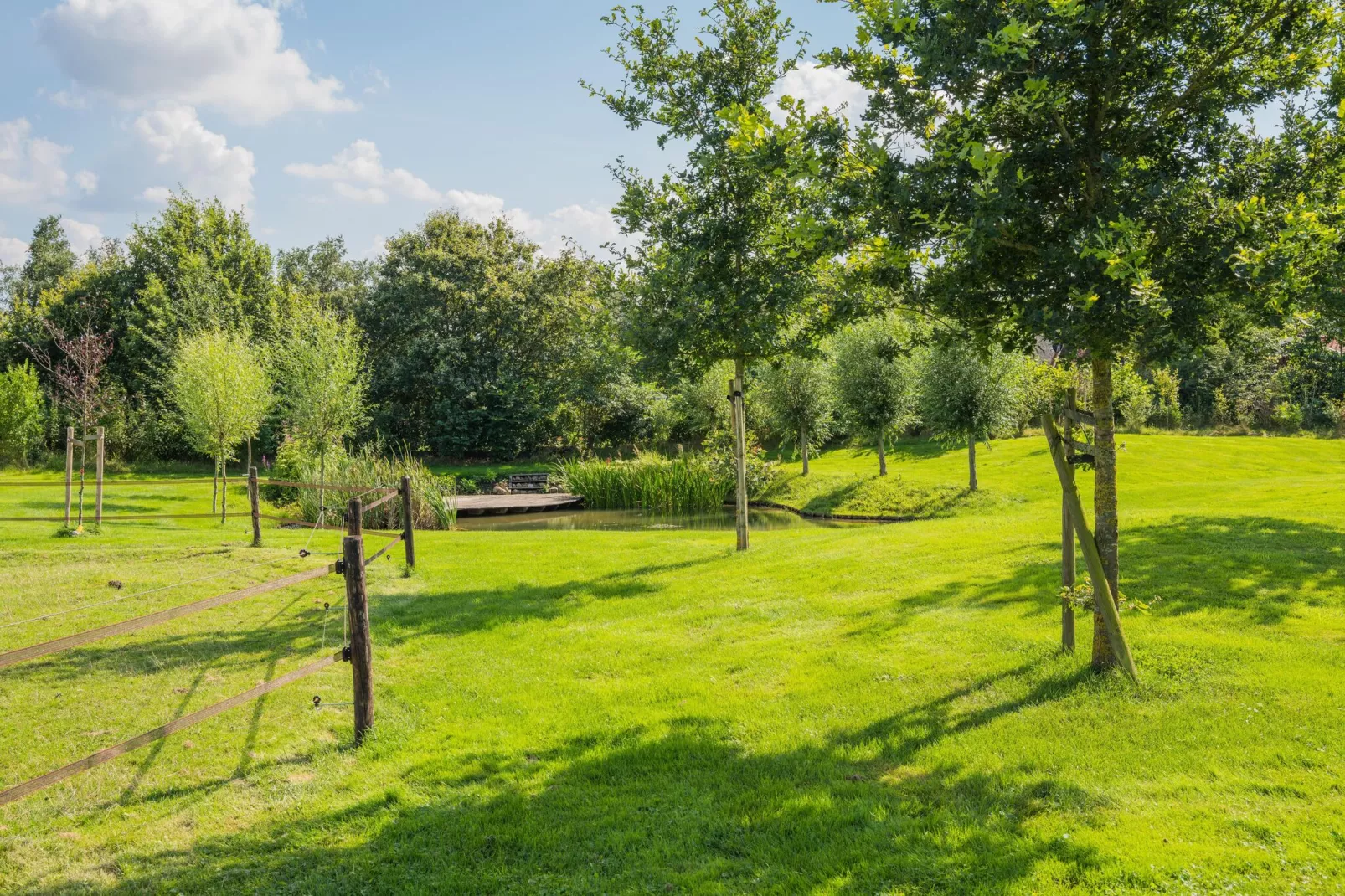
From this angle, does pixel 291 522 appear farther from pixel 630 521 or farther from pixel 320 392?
pixel 630 521

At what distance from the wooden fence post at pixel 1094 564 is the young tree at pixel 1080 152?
9.1 inches

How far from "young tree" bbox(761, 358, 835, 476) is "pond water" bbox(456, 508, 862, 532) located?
4605 mm

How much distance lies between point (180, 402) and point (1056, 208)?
24.8 m

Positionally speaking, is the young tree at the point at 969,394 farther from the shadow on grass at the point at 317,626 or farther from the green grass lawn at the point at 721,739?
the shadow on grass at the point at 317,626

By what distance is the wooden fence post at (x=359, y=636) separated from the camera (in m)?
6.39

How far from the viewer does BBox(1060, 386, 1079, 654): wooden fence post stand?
6.72 meters

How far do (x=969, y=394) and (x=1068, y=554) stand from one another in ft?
59.6

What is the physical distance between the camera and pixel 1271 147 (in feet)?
19.2

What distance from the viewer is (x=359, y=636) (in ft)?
21.1

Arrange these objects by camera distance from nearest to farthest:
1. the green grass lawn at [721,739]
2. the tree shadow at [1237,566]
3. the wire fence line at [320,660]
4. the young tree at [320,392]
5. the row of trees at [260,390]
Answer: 1. the green grass lawn at [721,739]
2. the wire fence line at [320,660]
3. the tree shadow at [1237,566]
4. the row of trees at [260,390]
5. the young tree at [320,392]

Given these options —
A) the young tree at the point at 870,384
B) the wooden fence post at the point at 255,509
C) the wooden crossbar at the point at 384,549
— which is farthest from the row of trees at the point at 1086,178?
the young tree at the point at 870,384

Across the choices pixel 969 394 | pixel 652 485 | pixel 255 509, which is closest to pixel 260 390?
pixel 255 509

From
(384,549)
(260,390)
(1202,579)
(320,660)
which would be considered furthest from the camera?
(260,390)

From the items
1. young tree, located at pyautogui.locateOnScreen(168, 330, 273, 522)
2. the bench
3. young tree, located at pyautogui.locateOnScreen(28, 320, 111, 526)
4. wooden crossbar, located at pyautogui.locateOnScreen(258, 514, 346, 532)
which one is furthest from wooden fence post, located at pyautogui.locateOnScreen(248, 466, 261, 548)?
the bench
